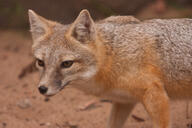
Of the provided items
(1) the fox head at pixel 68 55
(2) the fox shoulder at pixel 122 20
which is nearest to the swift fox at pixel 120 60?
(1) the fox head at pixel 68 55

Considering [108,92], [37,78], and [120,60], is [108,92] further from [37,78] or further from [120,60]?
[37,78]

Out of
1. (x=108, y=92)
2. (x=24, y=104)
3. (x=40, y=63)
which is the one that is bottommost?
(x=24, y=104)

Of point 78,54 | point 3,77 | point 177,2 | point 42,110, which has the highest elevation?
point 177,2

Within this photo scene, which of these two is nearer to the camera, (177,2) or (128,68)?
→ (128,68)

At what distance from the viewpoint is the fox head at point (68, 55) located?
184 inches

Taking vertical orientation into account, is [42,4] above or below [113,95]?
above

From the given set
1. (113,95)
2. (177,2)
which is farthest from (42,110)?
(177,2)

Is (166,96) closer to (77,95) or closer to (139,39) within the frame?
(139,39)

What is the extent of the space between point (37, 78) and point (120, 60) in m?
3.60

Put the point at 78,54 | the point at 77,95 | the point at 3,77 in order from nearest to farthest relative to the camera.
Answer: the point at 78,54 < the point at 77,95 < the point at 3,77

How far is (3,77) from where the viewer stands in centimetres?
838

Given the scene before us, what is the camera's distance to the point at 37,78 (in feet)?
27.1

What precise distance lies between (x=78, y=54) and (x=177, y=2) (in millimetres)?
6447

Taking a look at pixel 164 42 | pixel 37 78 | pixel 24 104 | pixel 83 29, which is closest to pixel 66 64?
pixel 83 29
